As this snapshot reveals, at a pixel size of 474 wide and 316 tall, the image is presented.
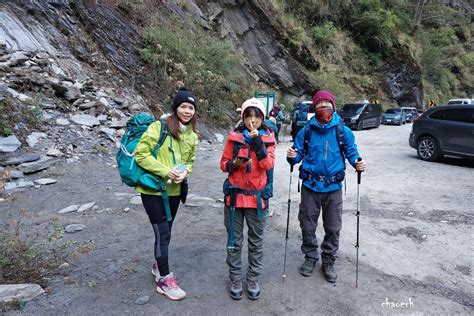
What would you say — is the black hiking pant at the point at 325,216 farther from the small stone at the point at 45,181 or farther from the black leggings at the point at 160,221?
the small stone at the point at 45,181

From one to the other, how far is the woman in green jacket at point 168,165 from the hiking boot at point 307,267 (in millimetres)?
1339

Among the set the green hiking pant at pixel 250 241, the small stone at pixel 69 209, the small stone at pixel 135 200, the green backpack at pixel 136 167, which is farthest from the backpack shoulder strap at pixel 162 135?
the small stone at pixel 69 209

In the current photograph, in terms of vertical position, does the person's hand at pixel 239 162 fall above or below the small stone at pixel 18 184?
above

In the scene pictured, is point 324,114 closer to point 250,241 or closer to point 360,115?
point 250,241

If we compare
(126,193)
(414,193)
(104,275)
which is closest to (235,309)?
(104,275)

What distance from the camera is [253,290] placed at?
3328 mm

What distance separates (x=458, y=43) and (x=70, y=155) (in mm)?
52264

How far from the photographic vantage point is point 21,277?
3402 mm

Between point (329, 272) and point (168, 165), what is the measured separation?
2057 mm

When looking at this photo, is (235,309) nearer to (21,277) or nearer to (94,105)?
(21,277)

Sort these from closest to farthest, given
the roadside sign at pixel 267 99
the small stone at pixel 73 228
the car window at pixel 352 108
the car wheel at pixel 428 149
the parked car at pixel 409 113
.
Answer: the small stone at pixel 73 228, the car wheel at pixel 428 149, the roadside sign at pixel 267 99, the car window at pixel 352 108, the parked car at pixel 409 113

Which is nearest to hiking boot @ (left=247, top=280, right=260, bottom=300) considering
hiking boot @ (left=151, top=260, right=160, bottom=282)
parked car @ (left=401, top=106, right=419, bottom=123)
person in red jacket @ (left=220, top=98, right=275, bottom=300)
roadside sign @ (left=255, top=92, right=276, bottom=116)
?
person in red jacket @ (left=220, top=98, right=275, bottom=300)

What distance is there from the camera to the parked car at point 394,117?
87.2ft

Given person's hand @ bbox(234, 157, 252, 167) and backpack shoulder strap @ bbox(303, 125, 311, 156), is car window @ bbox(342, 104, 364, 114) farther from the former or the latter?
person's hand @ bbox(234, 157, 252, 167)
